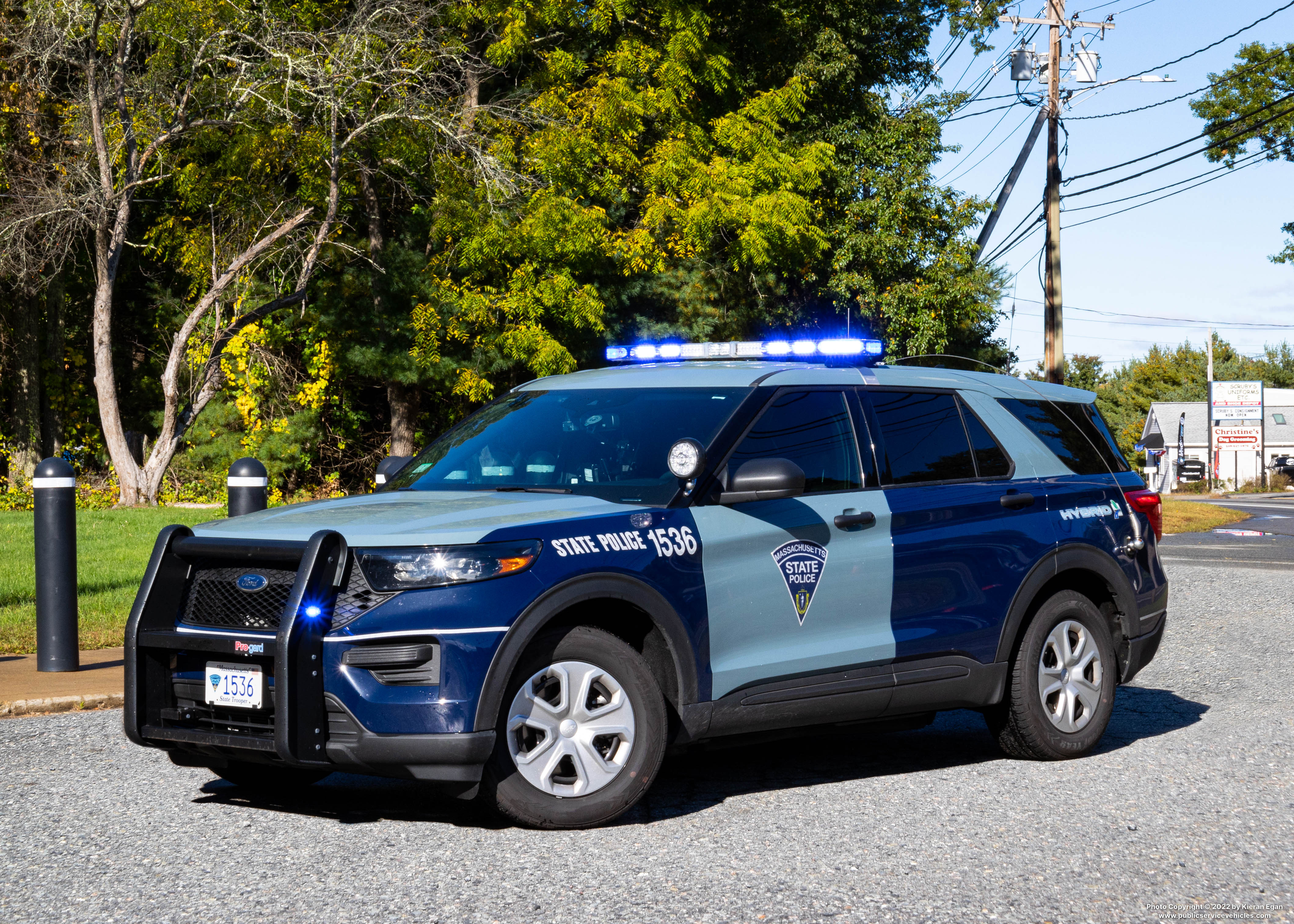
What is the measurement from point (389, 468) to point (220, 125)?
1702 centimetres

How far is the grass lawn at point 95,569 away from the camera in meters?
10.6

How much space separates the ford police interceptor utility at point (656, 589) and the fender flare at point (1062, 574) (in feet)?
0.06

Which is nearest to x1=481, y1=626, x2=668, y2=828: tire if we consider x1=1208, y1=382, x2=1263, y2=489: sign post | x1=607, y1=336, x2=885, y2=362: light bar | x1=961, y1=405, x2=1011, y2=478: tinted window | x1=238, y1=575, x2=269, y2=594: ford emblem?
x1=238, y1=575, x2=269, y2=594: ford emblem

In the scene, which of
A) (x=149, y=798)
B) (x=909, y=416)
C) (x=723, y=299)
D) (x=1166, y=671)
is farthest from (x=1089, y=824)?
(x=723, y=299)

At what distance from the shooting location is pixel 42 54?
2109 cm

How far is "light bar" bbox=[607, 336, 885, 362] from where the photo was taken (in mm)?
6754

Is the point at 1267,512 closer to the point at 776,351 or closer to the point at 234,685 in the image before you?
the point at 776,351

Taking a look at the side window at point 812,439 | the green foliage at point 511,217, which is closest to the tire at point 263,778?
the side window at point 812,439

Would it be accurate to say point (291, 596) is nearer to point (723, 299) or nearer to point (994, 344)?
point (723, 299)

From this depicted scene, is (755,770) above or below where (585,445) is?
below

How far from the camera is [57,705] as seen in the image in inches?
317

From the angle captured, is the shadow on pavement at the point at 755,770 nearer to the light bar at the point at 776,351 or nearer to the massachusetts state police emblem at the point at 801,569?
the massachusetts state police emblem at the point at 801,569

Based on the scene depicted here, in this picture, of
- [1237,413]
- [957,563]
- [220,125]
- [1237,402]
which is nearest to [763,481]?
[957,563]

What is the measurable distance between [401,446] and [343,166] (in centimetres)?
568
